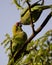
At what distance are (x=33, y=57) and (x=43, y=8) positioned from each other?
401mm

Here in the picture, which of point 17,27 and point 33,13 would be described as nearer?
point 33,13

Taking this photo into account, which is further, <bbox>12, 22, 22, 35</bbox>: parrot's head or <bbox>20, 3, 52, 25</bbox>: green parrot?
<bbox>12, 22, 22, 35</bbox>: parrot's head

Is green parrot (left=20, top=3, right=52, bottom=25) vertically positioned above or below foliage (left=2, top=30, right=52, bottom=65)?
above

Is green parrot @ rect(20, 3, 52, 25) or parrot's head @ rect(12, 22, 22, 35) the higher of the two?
green parrot @ rect(20, 3, 52, 25)

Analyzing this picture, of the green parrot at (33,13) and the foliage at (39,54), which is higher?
the green parrot at (33,13)

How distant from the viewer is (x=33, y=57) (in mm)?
1222

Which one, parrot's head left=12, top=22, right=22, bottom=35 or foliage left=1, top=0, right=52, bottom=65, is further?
parrot's head left=12, top=22, right=22, bottom=35

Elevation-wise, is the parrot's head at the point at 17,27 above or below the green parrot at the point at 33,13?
below

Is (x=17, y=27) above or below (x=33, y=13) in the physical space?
below

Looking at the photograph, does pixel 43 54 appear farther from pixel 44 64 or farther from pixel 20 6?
pixel 20 6

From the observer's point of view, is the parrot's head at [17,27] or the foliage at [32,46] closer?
the foliage at [32,46]

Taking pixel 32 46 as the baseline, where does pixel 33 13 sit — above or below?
above

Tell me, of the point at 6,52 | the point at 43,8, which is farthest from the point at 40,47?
the point at 43,8

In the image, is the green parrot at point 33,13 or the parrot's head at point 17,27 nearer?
the green parrot at point 33,13
